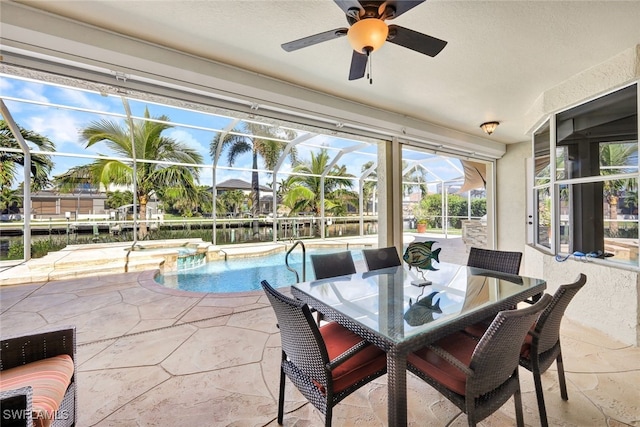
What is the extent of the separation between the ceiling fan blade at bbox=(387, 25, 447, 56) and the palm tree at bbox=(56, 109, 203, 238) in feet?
24.5

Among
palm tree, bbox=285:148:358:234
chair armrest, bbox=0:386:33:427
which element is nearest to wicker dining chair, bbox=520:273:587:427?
chair armrest, bbox=0:386:33:427

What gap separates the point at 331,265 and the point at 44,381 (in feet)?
6.97

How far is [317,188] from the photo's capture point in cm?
1289

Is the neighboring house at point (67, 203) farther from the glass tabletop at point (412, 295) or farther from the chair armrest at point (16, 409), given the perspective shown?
the glass tabletop at point (412, 295)

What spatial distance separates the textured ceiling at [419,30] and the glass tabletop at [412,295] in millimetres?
2215

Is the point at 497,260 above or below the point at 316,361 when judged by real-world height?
above

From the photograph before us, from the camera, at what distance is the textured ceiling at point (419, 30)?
2162 mm

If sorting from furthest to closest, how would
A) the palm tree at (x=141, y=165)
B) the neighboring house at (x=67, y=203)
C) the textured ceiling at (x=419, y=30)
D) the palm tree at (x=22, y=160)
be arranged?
the palm tree at (x=141, y=165) < the neighboring house at (x=67, y=203) < the palm tree at (x=22, y=160) < the textured ceiling at (x=419, y=30)

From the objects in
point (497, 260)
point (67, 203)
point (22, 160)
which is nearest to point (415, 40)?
point (497, 260)

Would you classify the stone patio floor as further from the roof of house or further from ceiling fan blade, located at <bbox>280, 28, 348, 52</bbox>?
the roof of house

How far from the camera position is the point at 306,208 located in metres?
12.5

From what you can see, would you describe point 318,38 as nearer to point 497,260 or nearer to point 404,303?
point 404,303

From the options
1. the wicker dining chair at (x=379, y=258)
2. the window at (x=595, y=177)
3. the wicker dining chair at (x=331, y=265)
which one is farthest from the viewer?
the wicker dining chair at (x=379, y=258)

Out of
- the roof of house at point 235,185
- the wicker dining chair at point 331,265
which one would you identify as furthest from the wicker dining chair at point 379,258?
the roof of house at point 235,185
